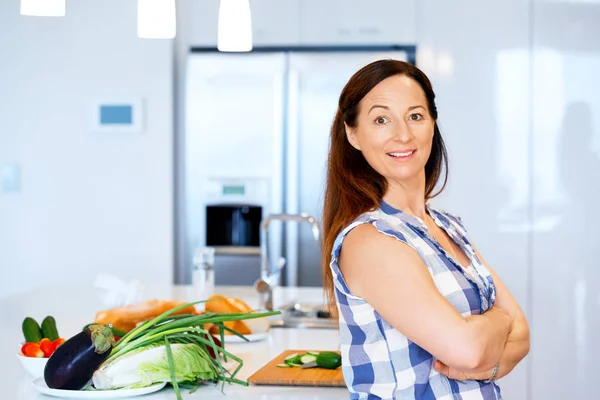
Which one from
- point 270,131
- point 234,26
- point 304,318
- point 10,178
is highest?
point 234,26

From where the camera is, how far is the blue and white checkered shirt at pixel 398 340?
5.01 ft

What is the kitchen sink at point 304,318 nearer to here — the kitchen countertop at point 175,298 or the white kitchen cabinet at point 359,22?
the kitchen countertop at point 175,298

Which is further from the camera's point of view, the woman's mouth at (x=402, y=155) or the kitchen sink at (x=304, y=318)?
the kitchen sink at (x=304, y=318)

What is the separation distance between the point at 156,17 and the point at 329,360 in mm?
921

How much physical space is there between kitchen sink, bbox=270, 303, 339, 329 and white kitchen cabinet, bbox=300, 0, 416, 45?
6.25 feet

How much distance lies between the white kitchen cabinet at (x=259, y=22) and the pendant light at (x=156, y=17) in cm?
239

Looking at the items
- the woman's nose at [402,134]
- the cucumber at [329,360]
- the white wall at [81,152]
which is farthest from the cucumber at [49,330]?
the white wall at [81,152]

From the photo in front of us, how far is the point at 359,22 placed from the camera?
14.5 ft

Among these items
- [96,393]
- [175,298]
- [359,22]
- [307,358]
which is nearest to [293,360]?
[307,358]

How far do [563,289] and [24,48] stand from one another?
304cm

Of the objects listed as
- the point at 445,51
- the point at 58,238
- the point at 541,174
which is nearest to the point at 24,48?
the point at 58,238

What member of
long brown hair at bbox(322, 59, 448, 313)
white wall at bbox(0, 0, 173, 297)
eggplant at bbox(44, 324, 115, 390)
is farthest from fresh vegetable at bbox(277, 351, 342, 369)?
white wall at bbox(0, 0, 173, 297)

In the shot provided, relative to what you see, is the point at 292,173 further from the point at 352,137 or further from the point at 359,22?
the point at 352,137

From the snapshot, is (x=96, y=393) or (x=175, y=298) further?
(x=175, y=298)
